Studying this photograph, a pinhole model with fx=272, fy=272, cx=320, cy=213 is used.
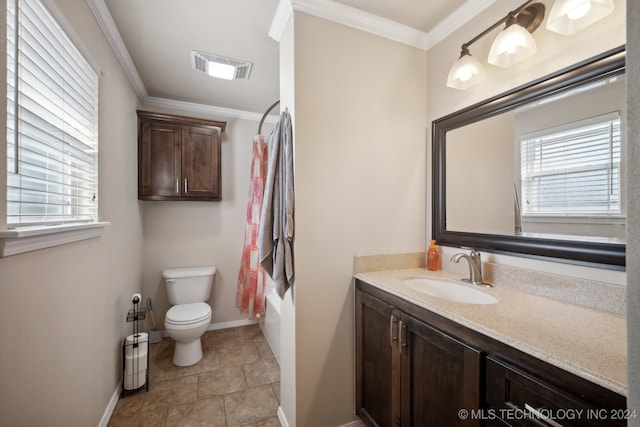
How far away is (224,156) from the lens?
3.08 meters

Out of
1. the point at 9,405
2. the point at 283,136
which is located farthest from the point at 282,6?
the point at 9,405

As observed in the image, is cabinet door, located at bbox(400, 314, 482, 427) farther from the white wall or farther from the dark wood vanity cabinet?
the white wall

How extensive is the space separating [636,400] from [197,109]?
3.45 metres

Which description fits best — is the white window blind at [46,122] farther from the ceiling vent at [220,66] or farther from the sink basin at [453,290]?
the sink basin at [453,290]

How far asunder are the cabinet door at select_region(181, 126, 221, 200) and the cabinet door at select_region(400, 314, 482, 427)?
2.33 metres

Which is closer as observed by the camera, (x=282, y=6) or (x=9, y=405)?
(x=9, y=405)

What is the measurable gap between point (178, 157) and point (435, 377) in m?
2.75

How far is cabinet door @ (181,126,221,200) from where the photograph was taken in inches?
108

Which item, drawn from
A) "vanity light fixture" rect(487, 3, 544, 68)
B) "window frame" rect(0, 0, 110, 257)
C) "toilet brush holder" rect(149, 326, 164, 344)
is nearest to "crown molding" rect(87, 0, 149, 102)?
"window frame" rect(0, 0, 110, 257)

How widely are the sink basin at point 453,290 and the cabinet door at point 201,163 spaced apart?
2174mm

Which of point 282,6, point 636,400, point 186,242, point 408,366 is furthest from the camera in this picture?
point 186,242

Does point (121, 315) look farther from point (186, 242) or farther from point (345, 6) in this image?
point (345, 6)

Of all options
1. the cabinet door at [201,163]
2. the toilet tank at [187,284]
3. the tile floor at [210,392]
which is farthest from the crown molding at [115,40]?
the tile floor at [210,392]

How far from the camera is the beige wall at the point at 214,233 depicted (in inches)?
111
